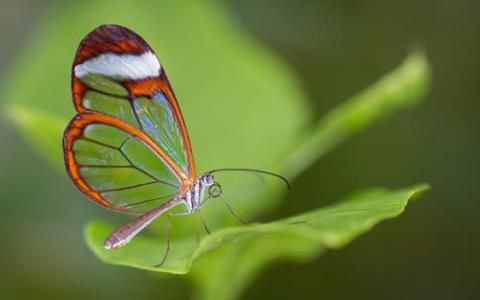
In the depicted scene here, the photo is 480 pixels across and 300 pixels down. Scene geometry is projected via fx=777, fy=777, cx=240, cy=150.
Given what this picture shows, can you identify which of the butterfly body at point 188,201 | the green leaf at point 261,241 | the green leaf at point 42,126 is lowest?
the green leaf at point 261,241

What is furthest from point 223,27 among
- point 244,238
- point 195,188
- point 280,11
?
point 244,238

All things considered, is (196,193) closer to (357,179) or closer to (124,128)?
(124,128)

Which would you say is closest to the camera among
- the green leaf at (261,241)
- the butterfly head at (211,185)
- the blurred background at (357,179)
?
the green leaf at (261,241)

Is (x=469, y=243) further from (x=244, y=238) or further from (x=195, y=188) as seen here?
(x=244, y=238)

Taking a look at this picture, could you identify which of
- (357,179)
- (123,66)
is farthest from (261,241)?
(357,179)

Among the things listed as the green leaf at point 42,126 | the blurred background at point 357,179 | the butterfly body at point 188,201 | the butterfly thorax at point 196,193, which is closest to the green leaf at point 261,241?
the butterfly body at point 188,201

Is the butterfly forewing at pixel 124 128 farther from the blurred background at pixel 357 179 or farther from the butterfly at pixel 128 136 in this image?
the blurred background at pixel 357 179
